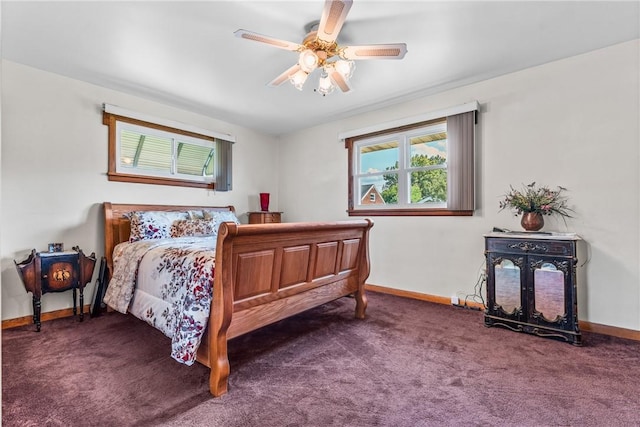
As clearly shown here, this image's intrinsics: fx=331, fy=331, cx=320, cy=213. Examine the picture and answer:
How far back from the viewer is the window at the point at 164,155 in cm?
382

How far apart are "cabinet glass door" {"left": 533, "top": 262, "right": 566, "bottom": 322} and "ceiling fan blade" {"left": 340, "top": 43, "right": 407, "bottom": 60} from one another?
6.98 ft

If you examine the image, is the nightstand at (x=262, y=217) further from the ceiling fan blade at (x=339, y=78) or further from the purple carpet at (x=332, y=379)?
the ceiling fan blade at (x=339, y=78)

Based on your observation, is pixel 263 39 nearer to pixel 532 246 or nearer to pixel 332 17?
pixel 332 17

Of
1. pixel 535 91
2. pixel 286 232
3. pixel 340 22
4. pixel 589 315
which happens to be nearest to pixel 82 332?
pixel 286 232

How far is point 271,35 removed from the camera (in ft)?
8.93

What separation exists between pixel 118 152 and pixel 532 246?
4.40 meters

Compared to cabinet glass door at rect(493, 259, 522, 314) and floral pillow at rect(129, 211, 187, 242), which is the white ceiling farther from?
cabinet glass door at rect(493, 259, 522, 314)

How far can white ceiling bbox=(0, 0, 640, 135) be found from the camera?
2.41 metres

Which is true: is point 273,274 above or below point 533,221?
below

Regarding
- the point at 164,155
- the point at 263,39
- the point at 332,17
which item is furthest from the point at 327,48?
the point at 164,155

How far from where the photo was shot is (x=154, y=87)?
3672 mm

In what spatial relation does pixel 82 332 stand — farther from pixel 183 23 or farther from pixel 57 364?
pixel 183 23

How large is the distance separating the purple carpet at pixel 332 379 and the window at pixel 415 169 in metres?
1.47

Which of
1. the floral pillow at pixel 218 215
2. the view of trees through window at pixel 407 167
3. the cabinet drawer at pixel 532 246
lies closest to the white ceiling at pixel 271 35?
the view of trees through window at pixel 407 167
